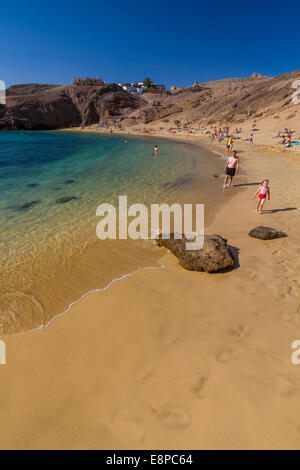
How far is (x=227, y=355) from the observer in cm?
303

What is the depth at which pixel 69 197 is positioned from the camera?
35.6 ft

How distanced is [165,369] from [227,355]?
0.95 metres

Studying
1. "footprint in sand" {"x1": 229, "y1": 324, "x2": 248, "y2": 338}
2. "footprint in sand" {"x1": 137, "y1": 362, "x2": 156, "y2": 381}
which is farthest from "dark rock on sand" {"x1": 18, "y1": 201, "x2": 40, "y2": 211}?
"footprint in sand" {"x1": 229, "y1": 324, "x2": 248, "y2": 338}

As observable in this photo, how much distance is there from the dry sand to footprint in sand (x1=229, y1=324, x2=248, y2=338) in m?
0.02

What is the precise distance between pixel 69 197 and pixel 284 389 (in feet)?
36.0

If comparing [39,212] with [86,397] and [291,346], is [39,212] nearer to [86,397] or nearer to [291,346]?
[86,397]

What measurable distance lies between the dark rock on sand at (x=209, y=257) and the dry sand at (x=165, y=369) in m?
0.26

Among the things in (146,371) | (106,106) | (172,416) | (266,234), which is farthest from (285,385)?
(106,106)

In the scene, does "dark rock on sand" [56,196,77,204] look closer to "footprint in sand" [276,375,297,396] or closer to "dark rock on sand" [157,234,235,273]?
"dark rock on sand" [157,234,235,273]

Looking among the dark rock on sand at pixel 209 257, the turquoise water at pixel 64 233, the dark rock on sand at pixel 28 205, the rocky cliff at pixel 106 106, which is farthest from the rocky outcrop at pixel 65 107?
the dark rock on sand at pixel 209 257

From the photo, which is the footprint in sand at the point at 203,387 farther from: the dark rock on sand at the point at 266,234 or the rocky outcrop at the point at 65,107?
the rocky outcrop at the point at 65,107

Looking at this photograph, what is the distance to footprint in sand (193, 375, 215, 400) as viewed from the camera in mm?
2588

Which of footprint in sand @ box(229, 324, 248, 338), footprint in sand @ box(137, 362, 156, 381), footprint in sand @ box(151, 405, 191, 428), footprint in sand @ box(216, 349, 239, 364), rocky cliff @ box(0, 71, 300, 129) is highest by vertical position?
rocky cliff @ box(0, 71, 300, 129)
